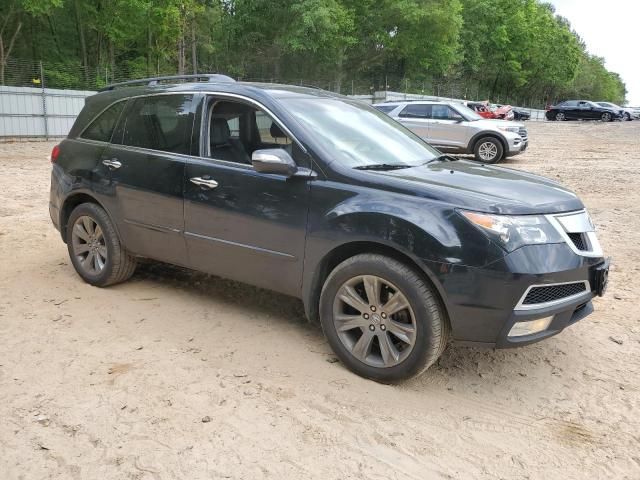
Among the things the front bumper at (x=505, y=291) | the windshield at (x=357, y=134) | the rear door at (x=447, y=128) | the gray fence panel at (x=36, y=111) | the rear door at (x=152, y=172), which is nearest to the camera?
the front bumper at (x=505, y=291)

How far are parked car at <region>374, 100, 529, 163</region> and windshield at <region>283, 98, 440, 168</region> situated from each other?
1065 cm

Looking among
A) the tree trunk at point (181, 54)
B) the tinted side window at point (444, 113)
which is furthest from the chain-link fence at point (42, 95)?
the tinted side window at point (444, 113)

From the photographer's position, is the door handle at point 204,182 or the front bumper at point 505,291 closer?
the front bumper at point 505,291

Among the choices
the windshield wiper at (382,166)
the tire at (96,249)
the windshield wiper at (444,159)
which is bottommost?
the tire at (96,249)

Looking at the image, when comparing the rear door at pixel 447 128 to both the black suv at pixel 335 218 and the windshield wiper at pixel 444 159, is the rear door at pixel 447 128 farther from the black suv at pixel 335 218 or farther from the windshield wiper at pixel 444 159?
the windshield wiper at pixel 444 159

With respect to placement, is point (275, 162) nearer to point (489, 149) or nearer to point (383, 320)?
point (383, 320)

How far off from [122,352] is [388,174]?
213cm

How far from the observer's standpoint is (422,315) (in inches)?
128

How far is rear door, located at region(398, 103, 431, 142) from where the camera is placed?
15.5m

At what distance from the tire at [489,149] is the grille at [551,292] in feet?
40.4

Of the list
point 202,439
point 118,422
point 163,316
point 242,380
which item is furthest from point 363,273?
point 163,316

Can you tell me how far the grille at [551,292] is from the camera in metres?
3.16

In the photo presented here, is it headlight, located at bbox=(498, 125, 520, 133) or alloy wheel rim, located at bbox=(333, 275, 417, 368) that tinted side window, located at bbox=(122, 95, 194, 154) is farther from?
headlight, located at bbox=(498, 125, 520, 133)

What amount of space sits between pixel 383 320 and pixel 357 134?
145cm
